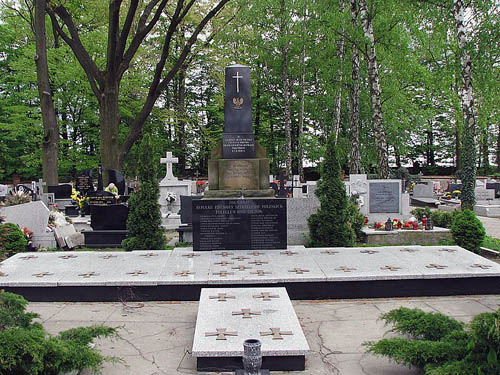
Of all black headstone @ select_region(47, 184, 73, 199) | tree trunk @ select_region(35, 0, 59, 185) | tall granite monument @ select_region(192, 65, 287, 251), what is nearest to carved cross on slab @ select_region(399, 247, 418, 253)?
tall granite monument @ select_region(192, 65, 287, 251)

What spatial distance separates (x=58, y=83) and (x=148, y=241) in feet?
71.1

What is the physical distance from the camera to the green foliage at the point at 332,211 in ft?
30.3

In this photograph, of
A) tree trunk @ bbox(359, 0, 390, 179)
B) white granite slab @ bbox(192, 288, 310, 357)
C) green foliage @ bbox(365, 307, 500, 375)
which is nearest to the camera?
green foliage @ bbox(365, 307, 500, 375)

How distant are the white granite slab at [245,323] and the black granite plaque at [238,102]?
5044 mm

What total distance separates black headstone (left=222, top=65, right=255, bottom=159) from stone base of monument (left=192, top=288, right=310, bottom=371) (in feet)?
16.2

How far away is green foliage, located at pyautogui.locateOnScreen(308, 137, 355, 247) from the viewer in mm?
9234

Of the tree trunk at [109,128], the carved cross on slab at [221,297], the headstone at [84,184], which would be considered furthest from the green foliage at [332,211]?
the headstone at [84,184]

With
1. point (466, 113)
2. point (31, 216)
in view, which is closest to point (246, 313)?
point (31, 216)

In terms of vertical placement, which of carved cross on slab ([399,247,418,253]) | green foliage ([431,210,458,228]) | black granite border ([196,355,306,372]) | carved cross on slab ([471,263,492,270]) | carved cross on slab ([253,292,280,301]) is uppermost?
green foliage ([431,210,458,228])

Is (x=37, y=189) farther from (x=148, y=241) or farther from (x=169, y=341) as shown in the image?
(x=169, y=341)

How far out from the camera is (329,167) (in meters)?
9.48

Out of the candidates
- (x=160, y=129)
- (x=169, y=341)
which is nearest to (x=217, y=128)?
(x=160, y=129)

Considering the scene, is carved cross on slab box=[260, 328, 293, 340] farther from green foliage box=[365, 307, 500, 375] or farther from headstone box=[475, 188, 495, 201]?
headstone box=[475, 188, 495, 201]

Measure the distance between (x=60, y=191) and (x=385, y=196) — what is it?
43.6ft
